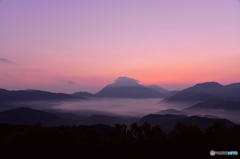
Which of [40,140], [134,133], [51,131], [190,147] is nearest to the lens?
[190,147]

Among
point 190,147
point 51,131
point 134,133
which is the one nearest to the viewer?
point 190,147

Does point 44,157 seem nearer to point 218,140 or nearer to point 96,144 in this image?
point 96,144

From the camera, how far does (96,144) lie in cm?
4309

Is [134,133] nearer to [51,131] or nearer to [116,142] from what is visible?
[116,142]

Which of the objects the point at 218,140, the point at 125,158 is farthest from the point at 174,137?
the point at 125,158

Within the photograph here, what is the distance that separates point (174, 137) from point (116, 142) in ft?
38.2

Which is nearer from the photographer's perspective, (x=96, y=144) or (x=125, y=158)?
(x=125, y=158)

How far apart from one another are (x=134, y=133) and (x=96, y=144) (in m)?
19.0

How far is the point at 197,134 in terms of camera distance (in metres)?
46.0

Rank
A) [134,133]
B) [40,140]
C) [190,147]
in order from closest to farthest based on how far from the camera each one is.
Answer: [190,147] → [40,140] → [134,133]

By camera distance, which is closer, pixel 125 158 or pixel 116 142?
pixel 125 158

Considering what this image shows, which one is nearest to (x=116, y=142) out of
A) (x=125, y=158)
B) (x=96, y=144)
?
(x=96, y=144)

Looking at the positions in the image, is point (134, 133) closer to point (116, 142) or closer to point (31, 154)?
point (116, 142)

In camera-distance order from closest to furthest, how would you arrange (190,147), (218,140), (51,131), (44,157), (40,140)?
(44,157), (190,147), (218,140), (40,140), (51,131)
